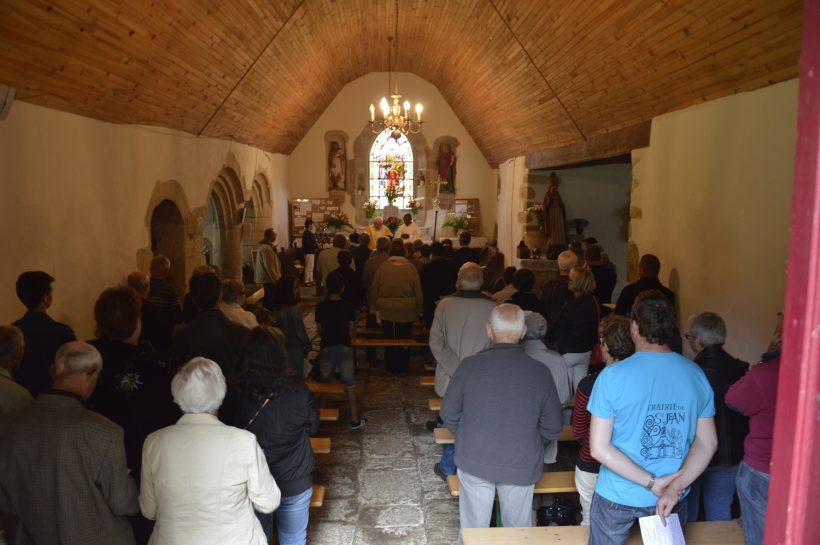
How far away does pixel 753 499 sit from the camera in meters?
2.71

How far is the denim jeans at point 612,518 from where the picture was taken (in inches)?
101

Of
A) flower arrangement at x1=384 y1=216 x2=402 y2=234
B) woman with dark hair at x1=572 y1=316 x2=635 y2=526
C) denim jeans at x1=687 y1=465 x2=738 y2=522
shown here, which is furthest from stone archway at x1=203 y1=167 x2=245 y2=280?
denim jeans at x1=687 y1=465 x2=738 y2=522

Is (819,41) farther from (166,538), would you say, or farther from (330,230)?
(330,230)

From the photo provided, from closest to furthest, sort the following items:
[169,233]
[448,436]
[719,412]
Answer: [719,412] < [448,436] < [169,233]

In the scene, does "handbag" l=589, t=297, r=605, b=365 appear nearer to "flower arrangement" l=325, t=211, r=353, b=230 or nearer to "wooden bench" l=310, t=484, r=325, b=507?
"wooden bench" l=310, t=484, r=325, b=507

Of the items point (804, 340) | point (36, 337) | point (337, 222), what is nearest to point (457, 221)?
point (337, 222)

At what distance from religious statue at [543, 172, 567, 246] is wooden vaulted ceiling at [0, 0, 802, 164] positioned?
2.67 ft

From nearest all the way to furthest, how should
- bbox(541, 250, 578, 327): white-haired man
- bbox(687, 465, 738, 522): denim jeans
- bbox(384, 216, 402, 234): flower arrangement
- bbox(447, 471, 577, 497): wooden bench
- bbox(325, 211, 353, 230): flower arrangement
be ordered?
bbox(687, 465, 738, 522): denim jeans
bbox(447, 471, 577, 497): wooden bench
bbox(541, 250, 578, 327): white-haired man
bbox(384, 216, 402, 234): flower arrangement
bbox(325, 211, 353, 230): flower arrangement

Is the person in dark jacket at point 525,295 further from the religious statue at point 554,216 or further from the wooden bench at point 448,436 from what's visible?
the religious statue at point 554,216

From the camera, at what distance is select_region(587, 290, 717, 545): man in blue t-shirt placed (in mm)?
2436

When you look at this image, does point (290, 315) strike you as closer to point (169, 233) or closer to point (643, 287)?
point (643, 287)

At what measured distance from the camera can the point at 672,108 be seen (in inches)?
238

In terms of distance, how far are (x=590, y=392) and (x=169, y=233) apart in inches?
240

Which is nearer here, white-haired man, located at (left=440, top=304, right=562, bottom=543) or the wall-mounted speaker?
white-haired man, located at (left=440, top=304, right=562, bottom=543)
